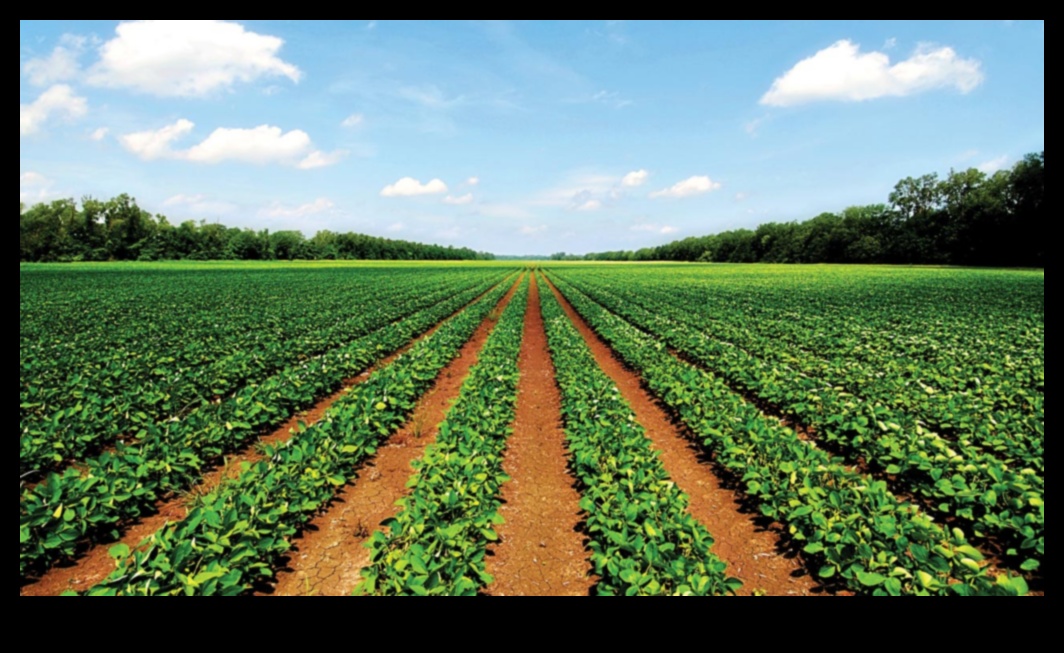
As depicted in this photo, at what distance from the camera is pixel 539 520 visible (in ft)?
18.4

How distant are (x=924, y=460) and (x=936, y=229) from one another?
114m

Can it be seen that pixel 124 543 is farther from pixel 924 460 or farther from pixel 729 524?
pixel 924 460

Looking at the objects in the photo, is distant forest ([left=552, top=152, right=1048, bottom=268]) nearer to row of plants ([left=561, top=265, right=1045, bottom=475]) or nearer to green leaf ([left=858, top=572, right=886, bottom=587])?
row of plants ([left=561, top=265, right=1045, bottom=475])

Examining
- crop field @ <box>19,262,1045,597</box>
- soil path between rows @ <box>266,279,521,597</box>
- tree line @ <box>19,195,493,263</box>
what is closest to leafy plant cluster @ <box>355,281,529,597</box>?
crop field @ <box>19,262,1045,597</box>

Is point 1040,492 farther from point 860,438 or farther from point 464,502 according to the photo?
point 464,502

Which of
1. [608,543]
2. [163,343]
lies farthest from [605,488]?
[163,343]

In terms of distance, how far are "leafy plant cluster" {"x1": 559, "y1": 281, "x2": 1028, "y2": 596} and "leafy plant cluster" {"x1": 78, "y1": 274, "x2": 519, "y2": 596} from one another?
5.22 m

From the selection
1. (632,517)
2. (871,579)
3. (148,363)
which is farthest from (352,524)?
(148,363)

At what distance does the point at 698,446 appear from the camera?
777cm

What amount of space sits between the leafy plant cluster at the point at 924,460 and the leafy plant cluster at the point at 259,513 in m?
6.86

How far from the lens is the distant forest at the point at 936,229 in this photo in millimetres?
69000

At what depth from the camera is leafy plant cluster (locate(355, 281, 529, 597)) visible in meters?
3.53

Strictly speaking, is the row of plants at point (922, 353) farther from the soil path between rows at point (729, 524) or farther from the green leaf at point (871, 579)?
the green leaf at point (871, 579)
